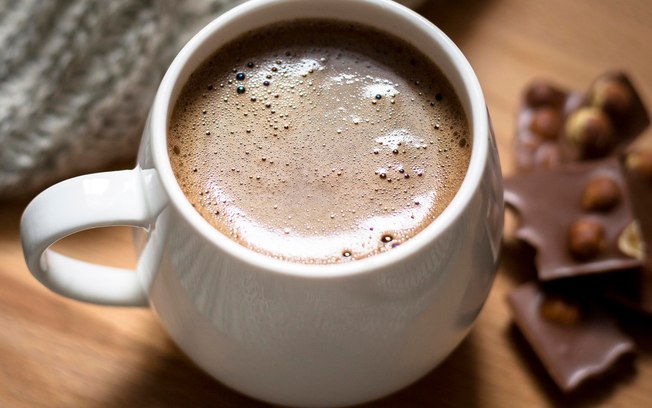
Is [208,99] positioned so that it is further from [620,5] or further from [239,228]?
[620,5]

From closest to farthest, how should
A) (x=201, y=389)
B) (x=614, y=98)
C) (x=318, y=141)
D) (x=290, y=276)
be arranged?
(x=290, y=276), (x=318, y=141), (x=201, y=389), (x=614, y=98)

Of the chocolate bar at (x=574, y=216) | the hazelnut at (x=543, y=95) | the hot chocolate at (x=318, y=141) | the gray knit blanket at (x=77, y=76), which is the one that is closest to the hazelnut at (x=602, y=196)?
the chocolate bar at (x=574, y=216)

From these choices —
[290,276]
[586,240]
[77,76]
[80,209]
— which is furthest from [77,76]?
[586,240]

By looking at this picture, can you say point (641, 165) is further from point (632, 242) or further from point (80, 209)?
point (80, 209)

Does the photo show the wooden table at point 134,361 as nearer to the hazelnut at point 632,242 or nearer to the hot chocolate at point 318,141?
the hazelnut at point 632,242

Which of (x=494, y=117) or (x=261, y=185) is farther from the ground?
(x=261, y=185)

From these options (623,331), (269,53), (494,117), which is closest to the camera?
(269,53)

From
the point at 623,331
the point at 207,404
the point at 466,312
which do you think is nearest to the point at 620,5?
the point at 623,331

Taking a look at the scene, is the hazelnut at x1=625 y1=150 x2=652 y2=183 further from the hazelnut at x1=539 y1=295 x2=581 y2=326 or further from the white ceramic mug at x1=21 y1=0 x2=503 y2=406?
the white ceramic mug at x1=21 y1=0 x2=503 y2=406
